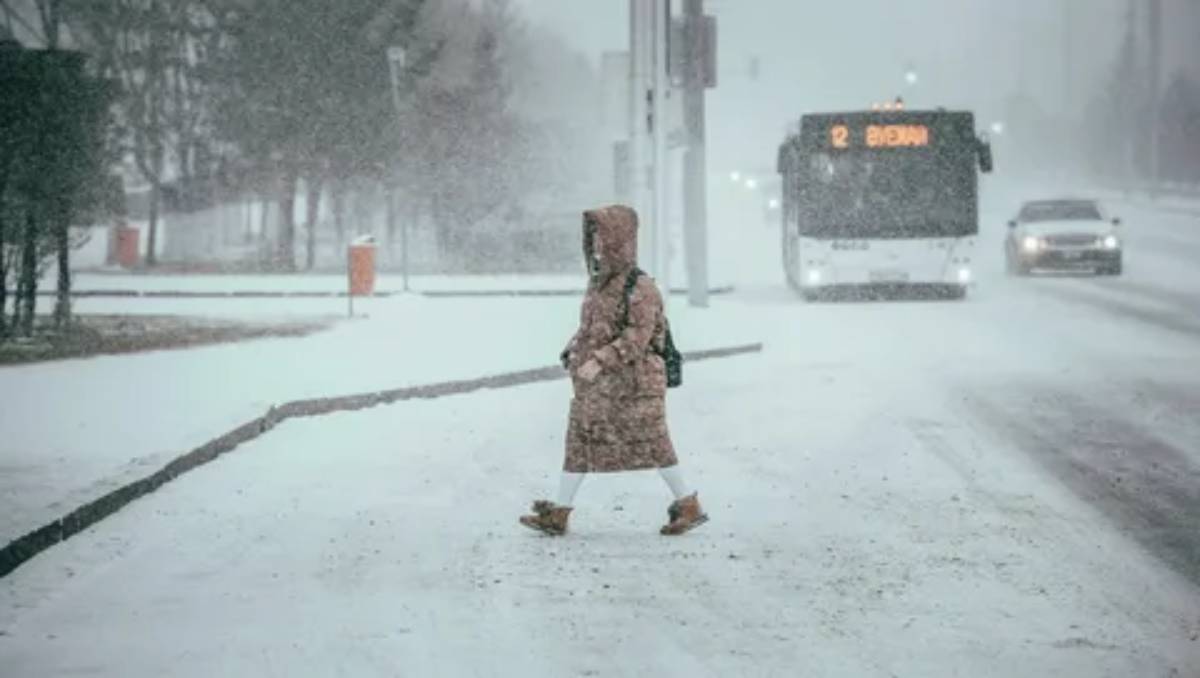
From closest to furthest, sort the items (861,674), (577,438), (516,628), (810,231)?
(861,674) < (516,628) < (577,438) < (810,231)

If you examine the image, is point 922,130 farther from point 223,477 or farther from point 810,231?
point 223,477

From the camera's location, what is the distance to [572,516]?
31.9ft

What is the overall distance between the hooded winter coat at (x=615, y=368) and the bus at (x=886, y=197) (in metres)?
18.7

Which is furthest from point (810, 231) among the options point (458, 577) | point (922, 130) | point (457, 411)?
point (458, 577)

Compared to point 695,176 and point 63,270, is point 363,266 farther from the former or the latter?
point 63,270

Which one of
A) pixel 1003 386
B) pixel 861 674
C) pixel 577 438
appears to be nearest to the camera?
pixel 861 674

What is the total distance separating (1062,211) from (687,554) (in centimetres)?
2902

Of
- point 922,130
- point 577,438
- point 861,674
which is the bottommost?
point 861,674

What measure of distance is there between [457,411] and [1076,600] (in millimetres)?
7855

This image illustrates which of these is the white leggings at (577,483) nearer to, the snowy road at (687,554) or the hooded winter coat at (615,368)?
the hooded winter coat at (615,368)

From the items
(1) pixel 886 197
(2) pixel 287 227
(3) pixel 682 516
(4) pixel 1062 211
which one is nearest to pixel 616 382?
(3) pixel 682 516

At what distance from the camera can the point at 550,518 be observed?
29.7ft

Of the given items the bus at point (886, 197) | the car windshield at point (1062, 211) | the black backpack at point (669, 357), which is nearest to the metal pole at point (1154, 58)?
the car windshield at point (1062, 211)

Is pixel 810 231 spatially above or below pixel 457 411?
above
